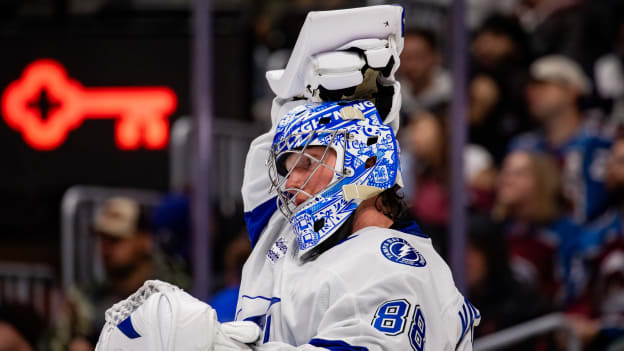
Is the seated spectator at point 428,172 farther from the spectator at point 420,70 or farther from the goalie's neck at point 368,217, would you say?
the goalie's neck at point 368,217

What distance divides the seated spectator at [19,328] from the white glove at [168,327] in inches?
82.0

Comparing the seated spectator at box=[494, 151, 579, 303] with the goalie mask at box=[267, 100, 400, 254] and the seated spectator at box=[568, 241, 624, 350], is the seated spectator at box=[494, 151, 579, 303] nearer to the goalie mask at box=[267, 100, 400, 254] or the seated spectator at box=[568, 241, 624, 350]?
the seated spectator at box=[568, 241, 624, 350]

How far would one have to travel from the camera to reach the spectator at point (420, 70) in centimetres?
464

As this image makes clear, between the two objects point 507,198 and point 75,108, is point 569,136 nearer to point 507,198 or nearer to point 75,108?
point 507,198

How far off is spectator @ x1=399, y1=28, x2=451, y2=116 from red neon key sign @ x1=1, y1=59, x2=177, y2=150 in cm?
118

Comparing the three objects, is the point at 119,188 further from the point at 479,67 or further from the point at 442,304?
the point at 442,304

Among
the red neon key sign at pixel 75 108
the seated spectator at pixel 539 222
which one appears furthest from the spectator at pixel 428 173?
the red neon key sign at pixel 75 108

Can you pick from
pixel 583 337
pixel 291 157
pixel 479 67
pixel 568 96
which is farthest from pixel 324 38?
pixel 479 67

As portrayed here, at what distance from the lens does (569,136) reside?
4637 mm

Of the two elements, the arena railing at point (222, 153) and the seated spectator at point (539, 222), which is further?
the arena railing at point (222, 153)

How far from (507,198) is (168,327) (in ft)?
9.01

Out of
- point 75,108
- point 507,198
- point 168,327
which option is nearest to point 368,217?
point 168,327

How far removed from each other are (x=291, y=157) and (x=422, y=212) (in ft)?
7.67

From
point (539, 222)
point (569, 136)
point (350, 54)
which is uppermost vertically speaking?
point (350, 54)
